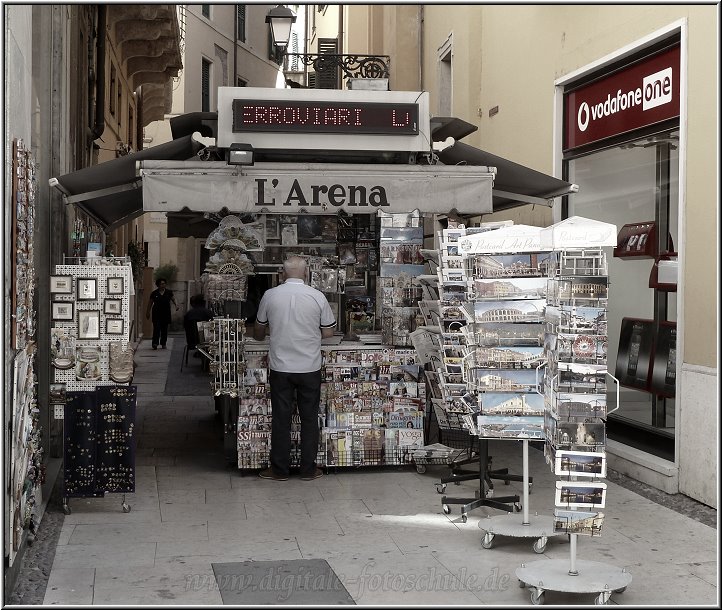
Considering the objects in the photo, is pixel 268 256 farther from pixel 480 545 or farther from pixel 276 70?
pixel 276 70

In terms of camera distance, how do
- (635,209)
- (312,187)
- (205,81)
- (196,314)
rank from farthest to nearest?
(205,81) → (196,314) → (635,209) → (312,187)

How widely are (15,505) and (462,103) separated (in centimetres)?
1022

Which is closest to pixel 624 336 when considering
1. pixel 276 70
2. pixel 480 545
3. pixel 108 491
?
pixel 480 545

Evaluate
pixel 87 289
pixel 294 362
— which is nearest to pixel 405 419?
pixel 294 362

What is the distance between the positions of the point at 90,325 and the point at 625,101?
200 inches

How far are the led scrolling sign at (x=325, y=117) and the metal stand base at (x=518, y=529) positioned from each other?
358cm

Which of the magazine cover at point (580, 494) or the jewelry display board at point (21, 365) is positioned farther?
the jewelry display board at point (21, 365)

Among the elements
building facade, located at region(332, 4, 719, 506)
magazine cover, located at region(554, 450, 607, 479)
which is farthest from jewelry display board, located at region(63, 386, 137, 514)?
building facade, located at region(332, 4, 719, 506)

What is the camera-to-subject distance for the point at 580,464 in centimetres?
504

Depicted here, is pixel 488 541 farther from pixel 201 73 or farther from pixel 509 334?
pixel 201 73

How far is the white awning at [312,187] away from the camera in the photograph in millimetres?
7688

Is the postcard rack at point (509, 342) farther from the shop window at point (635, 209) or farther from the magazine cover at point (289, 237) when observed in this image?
the magazine cover at point (289, 237)

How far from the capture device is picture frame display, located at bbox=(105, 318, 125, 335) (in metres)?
7.10

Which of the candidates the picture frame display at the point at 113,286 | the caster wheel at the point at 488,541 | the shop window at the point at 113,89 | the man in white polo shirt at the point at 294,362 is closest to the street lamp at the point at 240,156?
the man in white polo shirt at the point at 294,362
